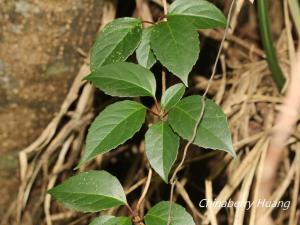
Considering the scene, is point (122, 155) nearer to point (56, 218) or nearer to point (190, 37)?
point (56, 218)

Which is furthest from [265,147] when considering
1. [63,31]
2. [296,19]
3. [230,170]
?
[63,31]

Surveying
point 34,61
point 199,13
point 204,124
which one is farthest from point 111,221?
point 34,61

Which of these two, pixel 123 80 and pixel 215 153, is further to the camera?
pixel 215 153

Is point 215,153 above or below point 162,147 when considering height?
below

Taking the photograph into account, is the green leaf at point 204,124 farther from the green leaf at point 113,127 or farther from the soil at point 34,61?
the soil at point 34,61

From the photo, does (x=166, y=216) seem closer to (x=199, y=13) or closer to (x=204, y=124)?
(x=204, y=124)

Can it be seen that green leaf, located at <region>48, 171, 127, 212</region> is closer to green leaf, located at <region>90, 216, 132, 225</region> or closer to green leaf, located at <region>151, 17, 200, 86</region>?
green leaf, located at <region>90, 216, 132, 225</region>

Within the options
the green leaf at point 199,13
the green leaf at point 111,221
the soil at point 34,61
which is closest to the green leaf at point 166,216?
the green leaf at point 111,221

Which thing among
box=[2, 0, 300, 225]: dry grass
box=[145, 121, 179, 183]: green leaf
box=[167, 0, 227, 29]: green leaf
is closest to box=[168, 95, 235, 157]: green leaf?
box=[145, 121, 179, 183]: green leaf
